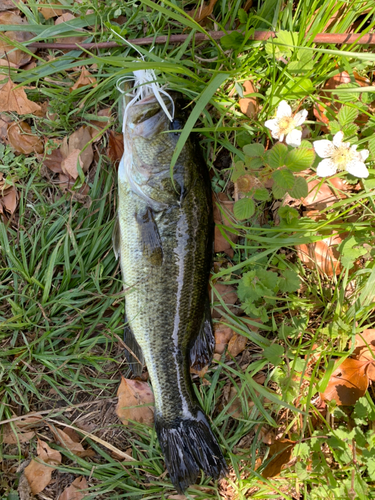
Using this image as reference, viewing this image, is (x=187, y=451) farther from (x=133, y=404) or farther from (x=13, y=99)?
(x=13, y=99)

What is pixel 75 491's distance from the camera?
102 inches

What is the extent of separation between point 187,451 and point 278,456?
2.27ft

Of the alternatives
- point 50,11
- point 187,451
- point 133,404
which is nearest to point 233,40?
point 50,11

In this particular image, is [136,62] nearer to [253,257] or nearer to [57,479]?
[253,257]

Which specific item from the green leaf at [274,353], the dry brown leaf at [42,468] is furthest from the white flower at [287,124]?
the dry brown leaf at [42,468]

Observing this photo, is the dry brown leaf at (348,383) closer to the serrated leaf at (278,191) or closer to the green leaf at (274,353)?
the green leaf at (274,353)

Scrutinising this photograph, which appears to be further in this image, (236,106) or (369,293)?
(236,106)

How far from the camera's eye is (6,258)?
2.78m

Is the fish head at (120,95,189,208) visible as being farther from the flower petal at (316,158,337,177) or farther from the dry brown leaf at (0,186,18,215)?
the dry brown leaf at (0,186,18,215)

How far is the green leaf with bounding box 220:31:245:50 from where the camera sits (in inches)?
89.4

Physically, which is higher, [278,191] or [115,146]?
[278,191]

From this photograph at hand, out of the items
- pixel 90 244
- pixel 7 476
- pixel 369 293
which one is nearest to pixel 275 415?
pixel 369 293

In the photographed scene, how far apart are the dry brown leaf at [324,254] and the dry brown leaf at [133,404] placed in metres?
1.65

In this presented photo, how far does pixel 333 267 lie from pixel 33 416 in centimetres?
263
